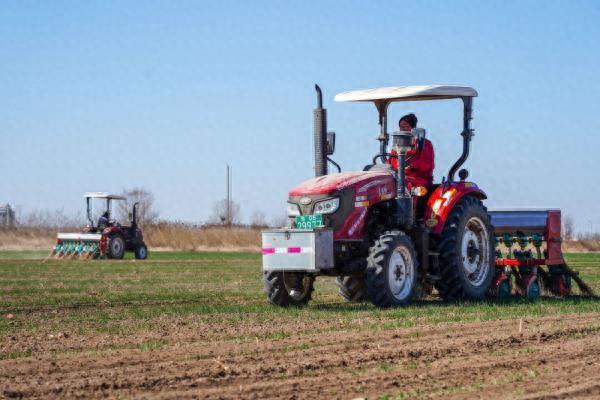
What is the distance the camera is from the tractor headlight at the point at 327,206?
41.8 feet

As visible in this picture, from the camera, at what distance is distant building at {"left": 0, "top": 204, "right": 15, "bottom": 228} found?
58.7 metres

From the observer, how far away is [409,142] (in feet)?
43.0

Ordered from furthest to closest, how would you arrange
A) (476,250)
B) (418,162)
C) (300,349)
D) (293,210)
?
(476,250), (418,162), (293,210), (300,349)

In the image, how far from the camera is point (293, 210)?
13.1 metres

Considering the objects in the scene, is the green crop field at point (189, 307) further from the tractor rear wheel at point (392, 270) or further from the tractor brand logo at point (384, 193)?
the tractor brand logo at point (384, 193)

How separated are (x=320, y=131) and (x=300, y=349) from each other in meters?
4.93

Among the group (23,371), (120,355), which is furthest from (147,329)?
(23,371)

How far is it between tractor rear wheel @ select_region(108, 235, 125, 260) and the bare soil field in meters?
23.3

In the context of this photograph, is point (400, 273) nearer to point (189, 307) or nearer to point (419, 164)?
point (419, 164)

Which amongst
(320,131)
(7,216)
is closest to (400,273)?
(320,131)

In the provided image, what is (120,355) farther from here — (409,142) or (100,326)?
(409,142)

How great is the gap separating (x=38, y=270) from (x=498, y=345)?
19.5 meters

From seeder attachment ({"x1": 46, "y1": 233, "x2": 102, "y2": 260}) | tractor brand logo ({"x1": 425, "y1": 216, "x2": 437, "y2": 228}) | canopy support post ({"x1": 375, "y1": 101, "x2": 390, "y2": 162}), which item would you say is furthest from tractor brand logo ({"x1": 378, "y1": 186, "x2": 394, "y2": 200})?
seeder attachment ({"x1": 46, "y1": 233, "x2": 102, "y2": 260})

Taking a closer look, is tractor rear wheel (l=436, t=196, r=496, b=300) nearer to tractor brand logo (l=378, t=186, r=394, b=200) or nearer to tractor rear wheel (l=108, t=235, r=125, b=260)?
tractor brand logo (l=378, t=186, r=394, b=200)
